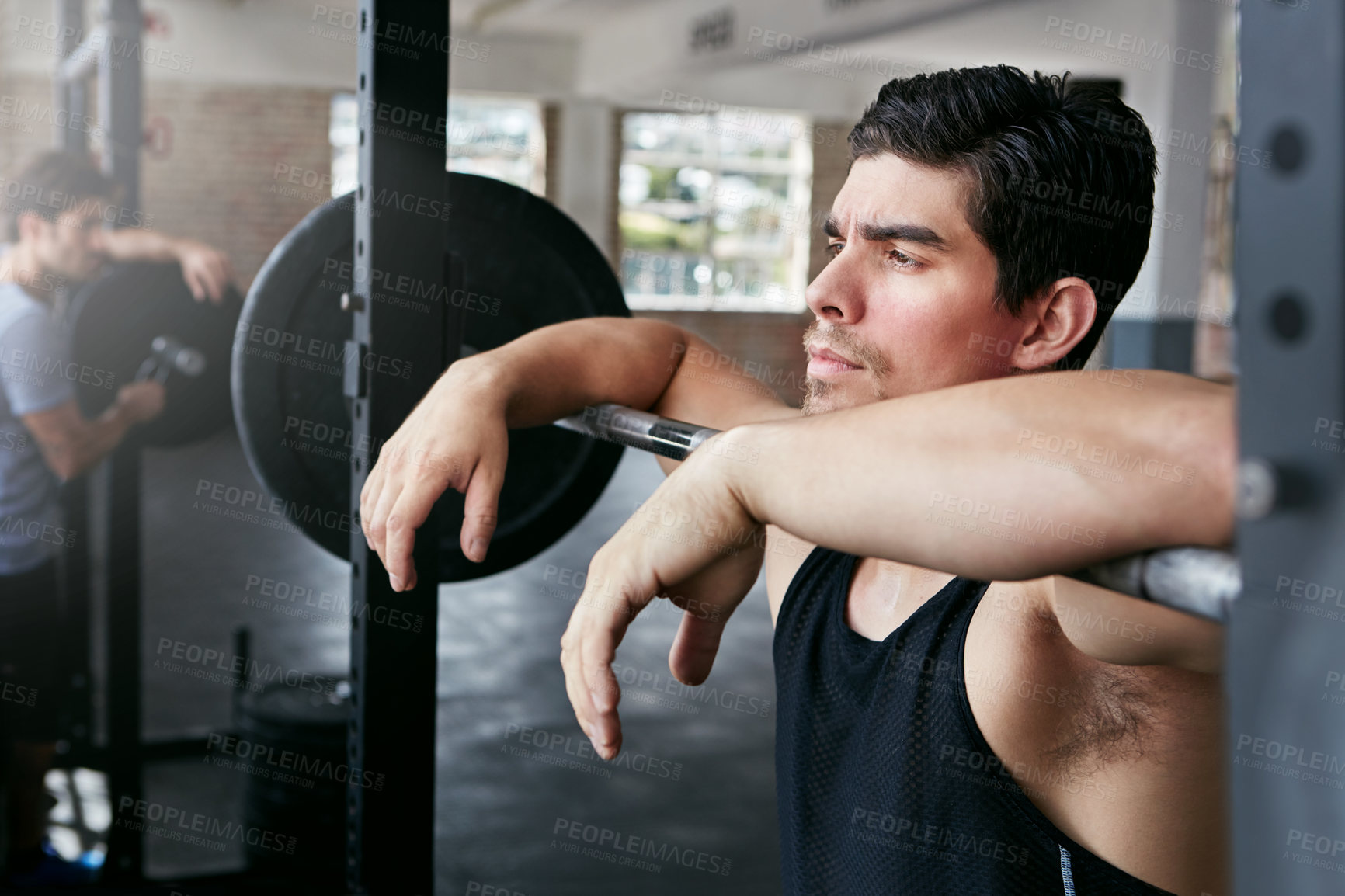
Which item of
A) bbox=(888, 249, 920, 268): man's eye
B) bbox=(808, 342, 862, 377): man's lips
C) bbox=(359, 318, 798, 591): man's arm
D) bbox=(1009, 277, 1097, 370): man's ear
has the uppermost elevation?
bbox=(888, 249, 920, 268): man's eye

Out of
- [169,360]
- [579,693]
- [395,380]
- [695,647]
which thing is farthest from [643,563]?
[169,360]

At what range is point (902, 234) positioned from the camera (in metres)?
1.03

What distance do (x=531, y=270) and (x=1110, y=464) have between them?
43.3 inches

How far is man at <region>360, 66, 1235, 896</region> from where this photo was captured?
560 millimetres

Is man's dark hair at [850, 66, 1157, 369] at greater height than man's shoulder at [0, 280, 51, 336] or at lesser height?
greater

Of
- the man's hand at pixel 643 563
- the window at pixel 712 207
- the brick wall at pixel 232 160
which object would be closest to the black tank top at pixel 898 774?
the man's hand at pixel 643 563

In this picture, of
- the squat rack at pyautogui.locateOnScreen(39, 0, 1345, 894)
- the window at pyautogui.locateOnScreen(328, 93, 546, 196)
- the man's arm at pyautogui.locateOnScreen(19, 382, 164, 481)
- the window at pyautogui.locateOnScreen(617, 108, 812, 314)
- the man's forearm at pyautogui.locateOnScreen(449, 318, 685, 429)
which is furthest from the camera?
the window at pyautogui.locateOnScreen(617, 108, 812, 314)

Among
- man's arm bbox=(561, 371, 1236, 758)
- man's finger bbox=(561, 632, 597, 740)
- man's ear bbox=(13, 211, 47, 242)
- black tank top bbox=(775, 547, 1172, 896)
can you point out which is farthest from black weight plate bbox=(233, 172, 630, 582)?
man's ear bbox=(13, 211, 47, 242)

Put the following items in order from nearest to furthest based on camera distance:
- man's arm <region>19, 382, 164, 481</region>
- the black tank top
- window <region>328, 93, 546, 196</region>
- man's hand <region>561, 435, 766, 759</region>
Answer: man's hand <region>561, 435, 766, 759</region>
the black tank top
man's arm <region>19, 382, 164, 481</region>
window <region>328, 93, 546, 196</region>

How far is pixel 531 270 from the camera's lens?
1516mm

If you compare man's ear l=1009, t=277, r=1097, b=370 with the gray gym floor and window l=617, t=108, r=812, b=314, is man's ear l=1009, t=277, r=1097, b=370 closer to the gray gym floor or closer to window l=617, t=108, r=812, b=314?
the gray gym floor

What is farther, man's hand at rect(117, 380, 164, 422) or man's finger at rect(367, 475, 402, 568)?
man's hand at rect(117, 380, 164, 422)

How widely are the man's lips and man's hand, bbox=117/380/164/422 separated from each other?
2217 millimetres

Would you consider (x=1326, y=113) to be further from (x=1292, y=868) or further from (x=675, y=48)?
(x=675, y=48)
